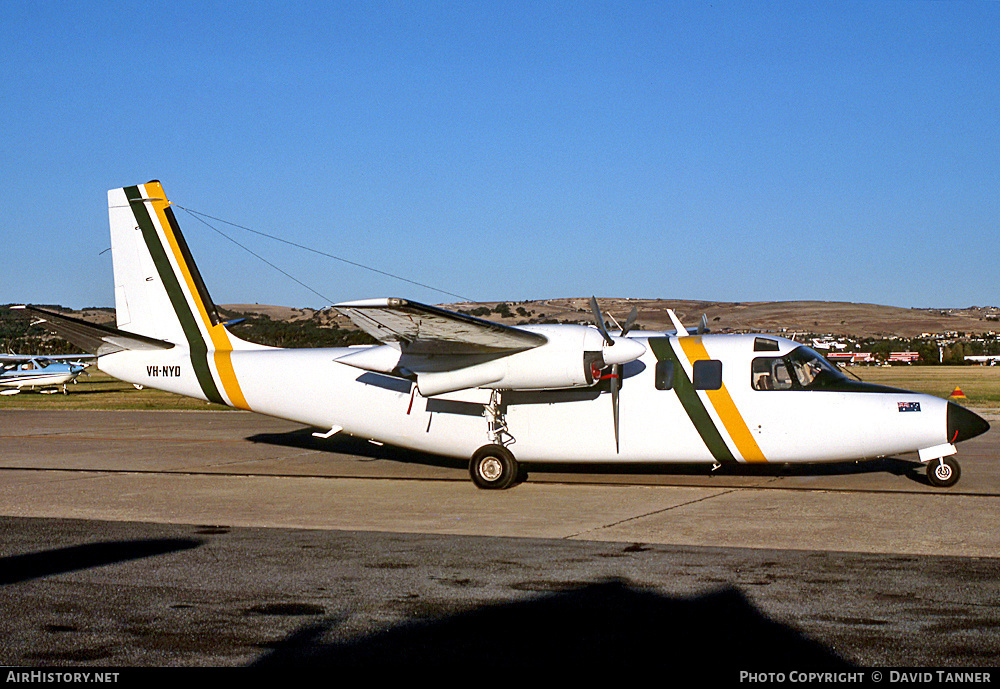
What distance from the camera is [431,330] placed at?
13219mm

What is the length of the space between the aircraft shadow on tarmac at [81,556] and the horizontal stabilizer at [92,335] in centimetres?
540

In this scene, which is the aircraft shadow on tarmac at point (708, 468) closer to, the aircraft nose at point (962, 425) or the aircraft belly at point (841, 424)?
the aircraft nose at point (962, 425)

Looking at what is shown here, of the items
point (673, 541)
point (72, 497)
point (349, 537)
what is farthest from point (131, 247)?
point (673, 541)

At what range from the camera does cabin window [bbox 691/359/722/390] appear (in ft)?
47.0

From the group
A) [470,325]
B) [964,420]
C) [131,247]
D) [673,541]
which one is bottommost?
[673,541]

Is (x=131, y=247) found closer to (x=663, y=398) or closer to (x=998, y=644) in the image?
(x=663, y=398)

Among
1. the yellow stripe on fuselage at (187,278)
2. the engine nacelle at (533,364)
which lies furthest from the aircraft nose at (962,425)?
the yellow stripe on fuselage at (187,278)

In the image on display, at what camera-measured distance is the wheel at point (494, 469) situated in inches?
571

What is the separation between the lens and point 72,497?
1382cm

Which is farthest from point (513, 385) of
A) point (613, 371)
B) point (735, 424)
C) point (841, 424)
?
point (841, 424)

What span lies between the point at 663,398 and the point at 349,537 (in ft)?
19.6

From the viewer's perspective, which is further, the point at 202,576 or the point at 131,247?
the point at 131,247

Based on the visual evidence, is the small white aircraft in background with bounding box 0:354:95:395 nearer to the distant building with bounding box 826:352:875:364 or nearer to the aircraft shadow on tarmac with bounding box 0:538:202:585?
the aircraft shadow on tarmac with bounding box 0:538:202:585

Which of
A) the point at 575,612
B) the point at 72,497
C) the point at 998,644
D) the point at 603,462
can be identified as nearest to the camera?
the point at 998,644
